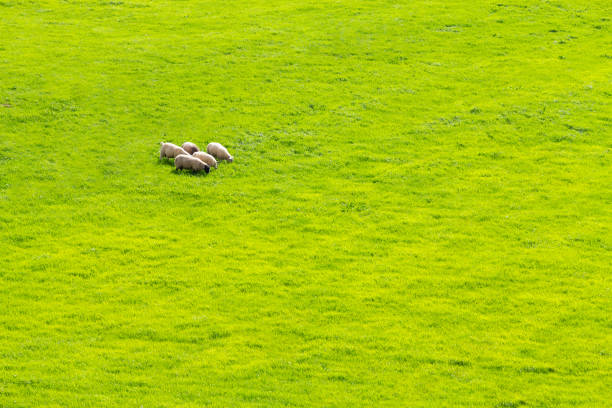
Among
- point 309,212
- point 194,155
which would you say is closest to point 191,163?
point 194,155

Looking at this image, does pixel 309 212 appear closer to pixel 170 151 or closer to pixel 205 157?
pixel 205 157

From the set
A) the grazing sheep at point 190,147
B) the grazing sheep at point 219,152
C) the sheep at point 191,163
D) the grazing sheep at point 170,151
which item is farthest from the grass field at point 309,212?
the grazing sheep at point 190,147

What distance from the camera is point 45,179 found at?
25.3 m

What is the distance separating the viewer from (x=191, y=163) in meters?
25.7

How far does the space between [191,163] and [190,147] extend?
1239 millimetres

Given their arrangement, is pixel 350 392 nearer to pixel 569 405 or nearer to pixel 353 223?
pixel 569 405

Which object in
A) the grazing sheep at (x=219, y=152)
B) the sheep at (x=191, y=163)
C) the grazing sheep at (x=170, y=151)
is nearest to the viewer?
the sheep at (x=191, y=163)

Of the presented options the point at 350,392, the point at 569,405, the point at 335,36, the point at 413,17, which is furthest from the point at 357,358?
the point at 413,17

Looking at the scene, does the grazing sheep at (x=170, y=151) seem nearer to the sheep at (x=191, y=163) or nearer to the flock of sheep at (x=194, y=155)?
the flock of sheep at (x=194, y=155)

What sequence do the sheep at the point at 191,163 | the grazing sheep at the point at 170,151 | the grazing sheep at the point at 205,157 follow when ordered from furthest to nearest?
the grazing sheep at the point at 170,151 → the grazing sheep at the point at 205,157 → the sheep at the point at 191,163

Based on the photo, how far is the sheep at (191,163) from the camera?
1009 inches

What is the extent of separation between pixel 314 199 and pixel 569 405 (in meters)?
11.1

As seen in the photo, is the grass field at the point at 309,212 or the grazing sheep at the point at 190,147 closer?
the grass field at the point at 309,212

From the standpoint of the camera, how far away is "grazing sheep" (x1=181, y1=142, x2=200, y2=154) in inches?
1053
